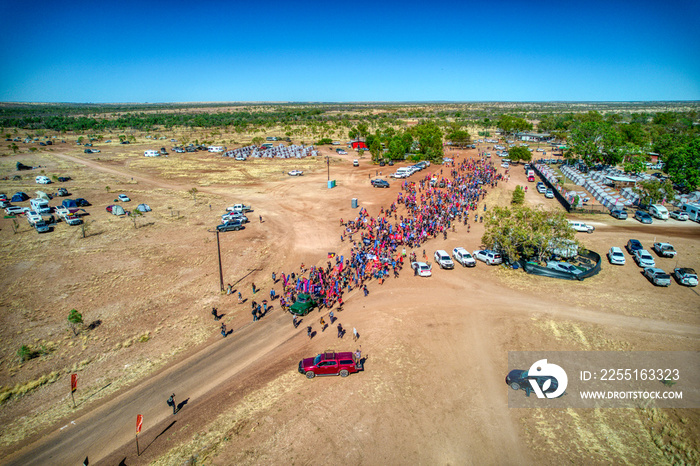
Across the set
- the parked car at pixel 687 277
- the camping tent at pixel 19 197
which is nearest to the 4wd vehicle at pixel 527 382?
the parked car at pixel 687 277

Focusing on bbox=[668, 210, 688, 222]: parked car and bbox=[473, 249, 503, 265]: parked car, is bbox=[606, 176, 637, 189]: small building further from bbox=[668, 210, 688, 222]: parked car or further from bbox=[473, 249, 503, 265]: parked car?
bbox=[473, 249, 503, 265]: parked car

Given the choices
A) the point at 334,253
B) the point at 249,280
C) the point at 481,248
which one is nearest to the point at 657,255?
the point at 481,248

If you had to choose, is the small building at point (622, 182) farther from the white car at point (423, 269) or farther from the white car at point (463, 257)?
the white car at point (423, 269)

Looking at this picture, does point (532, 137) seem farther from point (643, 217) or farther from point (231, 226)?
point (231, 226)

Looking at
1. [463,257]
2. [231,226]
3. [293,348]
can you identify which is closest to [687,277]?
[463,257]

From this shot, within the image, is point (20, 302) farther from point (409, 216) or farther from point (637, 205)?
point (637, 205)

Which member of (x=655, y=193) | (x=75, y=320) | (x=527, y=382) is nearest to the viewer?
(x=527, y=382)
